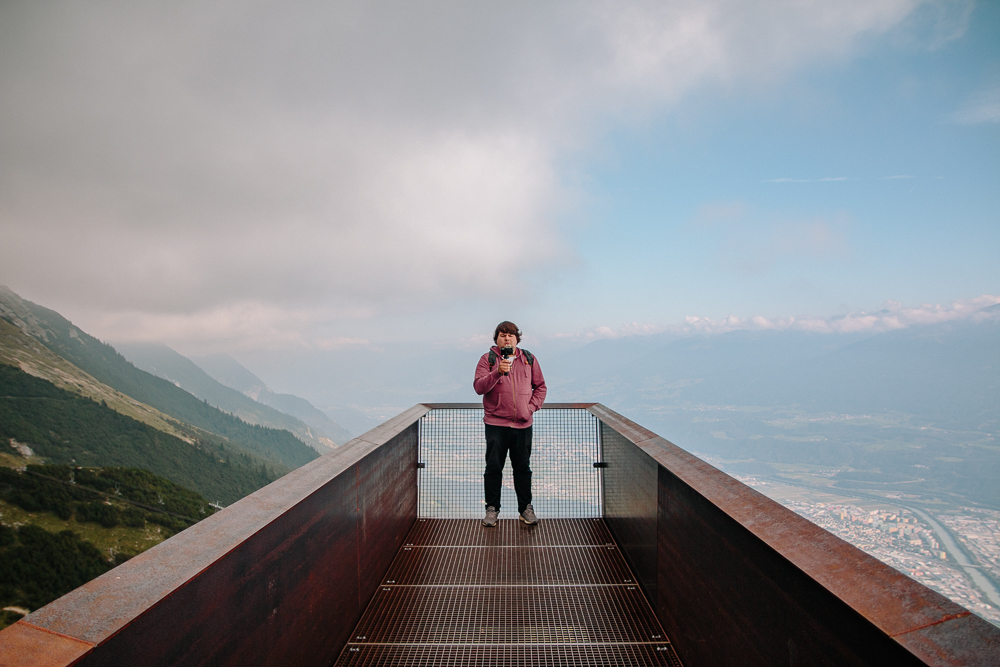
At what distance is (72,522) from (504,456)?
63707 mm

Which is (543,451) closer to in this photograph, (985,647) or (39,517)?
(985,647)

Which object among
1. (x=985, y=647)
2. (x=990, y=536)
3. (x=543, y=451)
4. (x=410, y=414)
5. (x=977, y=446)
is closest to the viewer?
(x=985, y=647)

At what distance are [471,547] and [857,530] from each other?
58096mm

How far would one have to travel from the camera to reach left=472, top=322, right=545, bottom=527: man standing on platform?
371cm

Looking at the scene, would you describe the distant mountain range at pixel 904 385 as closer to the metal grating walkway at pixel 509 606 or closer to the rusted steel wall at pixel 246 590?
the metal grating walkway at pixel 509 606

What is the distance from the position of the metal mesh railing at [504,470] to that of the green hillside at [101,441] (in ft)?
231

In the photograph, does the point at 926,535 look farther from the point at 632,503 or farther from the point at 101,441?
the point at 101,441

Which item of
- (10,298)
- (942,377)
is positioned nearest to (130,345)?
(10,298)

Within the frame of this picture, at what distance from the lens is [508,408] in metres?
3.72

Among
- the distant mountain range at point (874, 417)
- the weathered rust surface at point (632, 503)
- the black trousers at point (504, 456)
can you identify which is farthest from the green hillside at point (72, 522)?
the distant mountain range at point (874, 417)

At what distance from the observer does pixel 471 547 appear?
11.6 ft

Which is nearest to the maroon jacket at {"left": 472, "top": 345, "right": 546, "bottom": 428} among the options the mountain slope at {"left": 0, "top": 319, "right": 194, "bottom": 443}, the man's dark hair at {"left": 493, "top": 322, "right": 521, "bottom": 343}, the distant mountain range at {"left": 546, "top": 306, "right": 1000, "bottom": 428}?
the man's dark hair at {"left": 493, "top": 322, "right": 521, "bottom": 343}

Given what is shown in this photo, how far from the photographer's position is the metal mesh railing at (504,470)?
4.11 metres

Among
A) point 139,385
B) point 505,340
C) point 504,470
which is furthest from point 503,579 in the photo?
point 139,385
